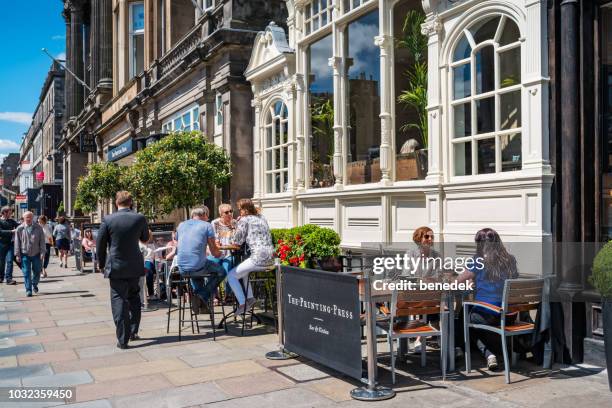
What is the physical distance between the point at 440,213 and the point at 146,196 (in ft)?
29.0

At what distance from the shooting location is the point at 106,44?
31.9 metres

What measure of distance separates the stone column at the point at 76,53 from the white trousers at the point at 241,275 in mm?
36040

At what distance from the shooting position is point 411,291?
5848mm

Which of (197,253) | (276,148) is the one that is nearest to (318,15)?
(276,148)

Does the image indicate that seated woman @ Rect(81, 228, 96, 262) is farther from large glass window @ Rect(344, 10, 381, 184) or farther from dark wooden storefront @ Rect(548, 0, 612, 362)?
dark wooden storefront @ Rect(548, 0, 612, 362)

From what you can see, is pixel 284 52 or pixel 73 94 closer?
pixel 284 52

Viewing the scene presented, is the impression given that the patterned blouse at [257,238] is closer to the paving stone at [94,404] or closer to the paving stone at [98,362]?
the paving stone at [98,362]

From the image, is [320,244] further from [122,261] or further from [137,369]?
[137,369]

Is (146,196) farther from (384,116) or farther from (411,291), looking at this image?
(411,291)

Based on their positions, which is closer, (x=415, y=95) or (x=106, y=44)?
(x=415, y=95)

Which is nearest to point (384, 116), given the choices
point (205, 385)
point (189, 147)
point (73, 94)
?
point (205, 385)

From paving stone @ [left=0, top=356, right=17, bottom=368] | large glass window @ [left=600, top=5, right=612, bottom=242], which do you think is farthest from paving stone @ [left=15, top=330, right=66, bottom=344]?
large glass window @ [left=600, top=5, right=612, bottom=242]

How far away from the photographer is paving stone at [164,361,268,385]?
611 centimetres

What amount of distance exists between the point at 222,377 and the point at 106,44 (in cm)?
2909
